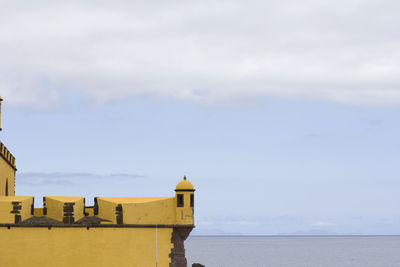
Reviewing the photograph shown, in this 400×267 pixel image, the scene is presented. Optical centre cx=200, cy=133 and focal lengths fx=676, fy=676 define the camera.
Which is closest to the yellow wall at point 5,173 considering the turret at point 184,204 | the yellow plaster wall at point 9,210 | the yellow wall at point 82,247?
the yellow plaster wall at point 9,210

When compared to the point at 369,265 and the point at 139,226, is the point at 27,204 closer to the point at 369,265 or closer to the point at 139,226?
the point at 139,226

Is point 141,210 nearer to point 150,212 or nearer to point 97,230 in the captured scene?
point 150,212

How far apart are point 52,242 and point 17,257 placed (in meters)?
2.31

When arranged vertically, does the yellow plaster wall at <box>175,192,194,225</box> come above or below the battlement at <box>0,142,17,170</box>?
below

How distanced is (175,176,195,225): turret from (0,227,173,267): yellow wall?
1620 mm

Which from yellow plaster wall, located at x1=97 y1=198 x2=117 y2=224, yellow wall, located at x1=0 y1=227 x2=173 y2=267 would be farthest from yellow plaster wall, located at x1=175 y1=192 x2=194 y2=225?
yellow plaster wall, located at x1=97 y1=198 x2=117 y2=224


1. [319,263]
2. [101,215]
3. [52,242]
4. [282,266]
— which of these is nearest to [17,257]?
[52,242]

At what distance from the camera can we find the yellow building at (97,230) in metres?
42.6

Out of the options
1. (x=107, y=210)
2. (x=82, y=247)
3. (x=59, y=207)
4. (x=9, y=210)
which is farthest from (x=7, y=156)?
(x=82, y=247)

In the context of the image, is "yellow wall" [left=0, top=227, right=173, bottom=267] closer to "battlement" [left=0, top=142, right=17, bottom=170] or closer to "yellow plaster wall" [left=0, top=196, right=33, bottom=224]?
"yellow plaster wall" [left=0, top=196, right=33, bottom=224]

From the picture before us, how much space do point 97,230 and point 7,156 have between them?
38.7 ft

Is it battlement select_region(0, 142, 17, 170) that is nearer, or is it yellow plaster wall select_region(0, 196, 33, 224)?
yellow plaster wall select_region(0, 196, 33, 224)

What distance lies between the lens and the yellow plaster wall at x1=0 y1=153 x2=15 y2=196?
48.7m

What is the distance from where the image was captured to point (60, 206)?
4375cm
